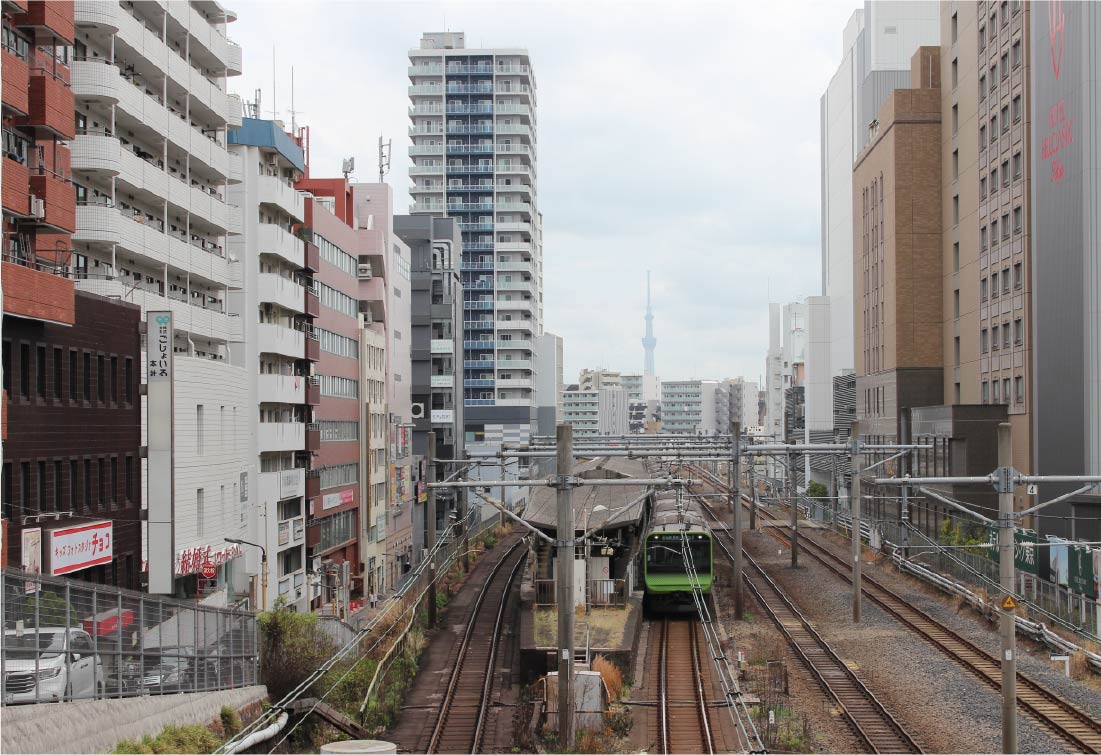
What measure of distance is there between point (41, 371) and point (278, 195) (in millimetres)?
17669

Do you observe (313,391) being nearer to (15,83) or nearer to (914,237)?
(15,83)

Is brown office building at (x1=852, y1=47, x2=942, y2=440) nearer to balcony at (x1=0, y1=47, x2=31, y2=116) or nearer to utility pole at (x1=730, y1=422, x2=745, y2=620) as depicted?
utility pole at (x1=730, y1=422, x2=745, y2=620)

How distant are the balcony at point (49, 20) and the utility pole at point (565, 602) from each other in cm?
1296

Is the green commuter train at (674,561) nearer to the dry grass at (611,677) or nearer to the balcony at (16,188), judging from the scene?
the dry grass at (611,677)

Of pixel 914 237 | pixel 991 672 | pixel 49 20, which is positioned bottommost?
pixel 991 672

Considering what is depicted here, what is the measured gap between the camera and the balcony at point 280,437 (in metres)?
36.2

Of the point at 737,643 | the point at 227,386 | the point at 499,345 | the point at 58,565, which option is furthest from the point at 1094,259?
the point at 499,345

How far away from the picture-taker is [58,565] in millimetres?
20625

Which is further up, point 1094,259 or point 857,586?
point 1094,259

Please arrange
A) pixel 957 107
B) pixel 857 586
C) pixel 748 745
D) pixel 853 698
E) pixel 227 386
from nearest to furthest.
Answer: pixel 748 745 → pixel 853 698 → pixel 857 586 → pixel 227 386 → pixel 957 107

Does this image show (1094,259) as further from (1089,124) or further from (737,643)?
(737,643)

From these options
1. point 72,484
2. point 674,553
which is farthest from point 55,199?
point 674,553

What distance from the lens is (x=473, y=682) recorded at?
79.7ft

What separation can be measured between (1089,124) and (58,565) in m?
32.5
